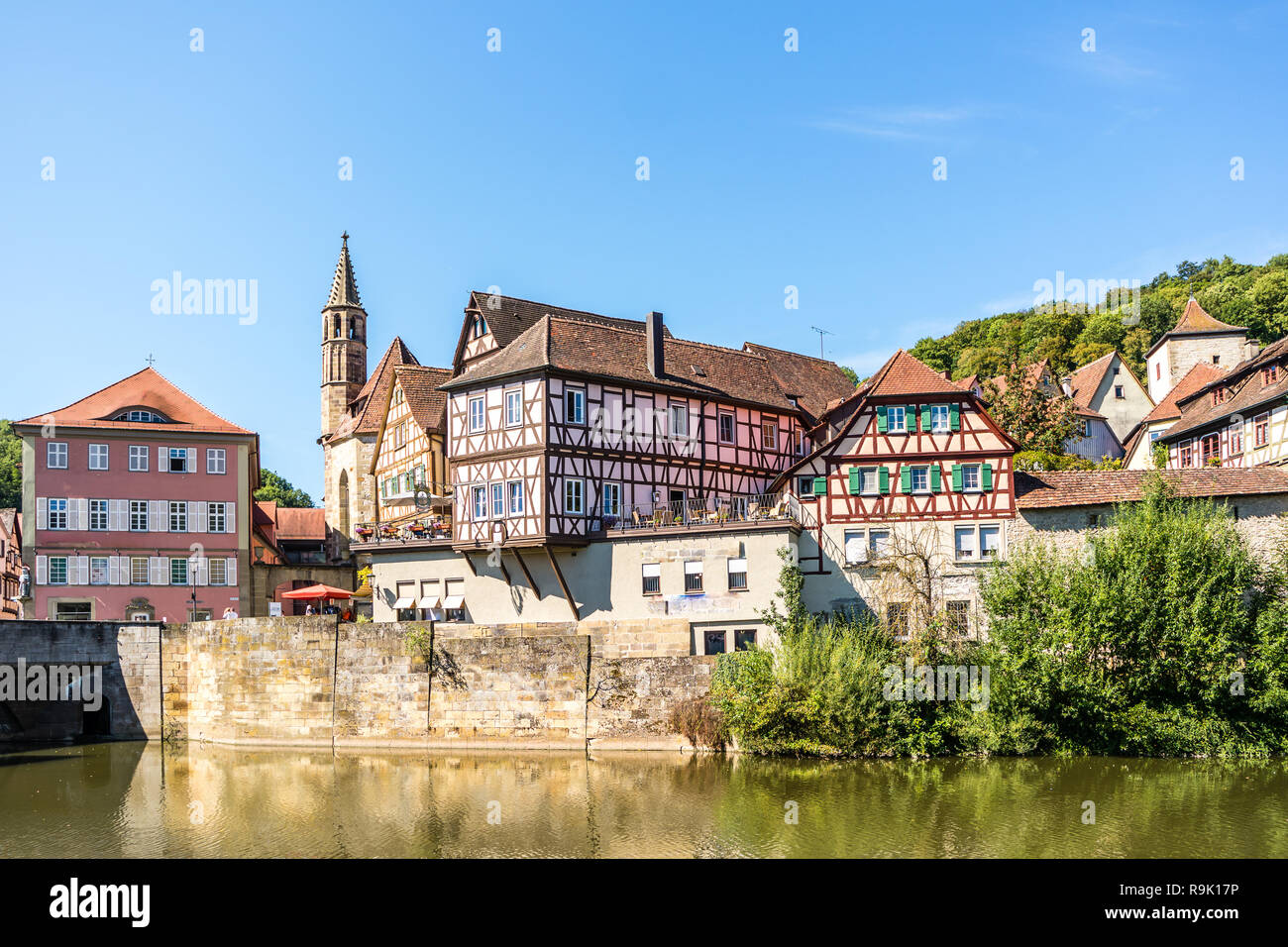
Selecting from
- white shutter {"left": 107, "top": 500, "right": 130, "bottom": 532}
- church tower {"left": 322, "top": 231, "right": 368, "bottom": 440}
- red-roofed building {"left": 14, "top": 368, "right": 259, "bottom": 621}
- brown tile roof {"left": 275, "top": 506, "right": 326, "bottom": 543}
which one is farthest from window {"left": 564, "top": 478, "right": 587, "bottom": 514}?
church tower {"left": 322, "top": 231, "right": 368, "bottom": 440}

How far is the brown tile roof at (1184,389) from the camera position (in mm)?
54531

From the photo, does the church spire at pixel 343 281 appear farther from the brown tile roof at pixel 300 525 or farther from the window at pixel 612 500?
the window at pixel 612 500

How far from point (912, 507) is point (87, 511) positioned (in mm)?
29072

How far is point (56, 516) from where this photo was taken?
44969 mm

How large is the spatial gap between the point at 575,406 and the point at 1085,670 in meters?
16.8

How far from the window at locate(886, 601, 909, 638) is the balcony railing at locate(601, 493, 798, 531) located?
3.89m

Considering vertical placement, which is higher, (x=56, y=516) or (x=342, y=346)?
(x=342, y=346)

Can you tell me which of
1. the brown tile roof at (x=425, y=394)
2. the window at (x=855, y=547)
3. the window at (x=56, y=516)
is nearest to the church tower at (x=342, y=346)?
the brown tile roof at (x=425, y=394)

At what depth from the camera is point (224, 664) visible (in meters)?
38.9

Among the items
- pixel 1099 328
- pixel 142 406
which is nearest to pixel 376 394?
pixel 142 406

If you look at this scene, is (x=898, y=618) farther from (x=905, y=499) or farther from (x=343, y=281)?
(x=343, y=281)

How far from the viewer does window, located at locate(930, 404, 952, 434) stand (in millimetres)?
38219

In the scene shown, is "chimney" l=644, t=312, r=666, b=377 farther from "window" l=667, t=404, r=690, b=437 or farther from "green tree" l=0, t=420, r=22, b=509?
"green tree" l=0, t=420, r=22, b=509

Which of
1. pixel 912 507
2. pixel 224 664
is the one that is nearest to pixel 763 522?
pixel 912 507
